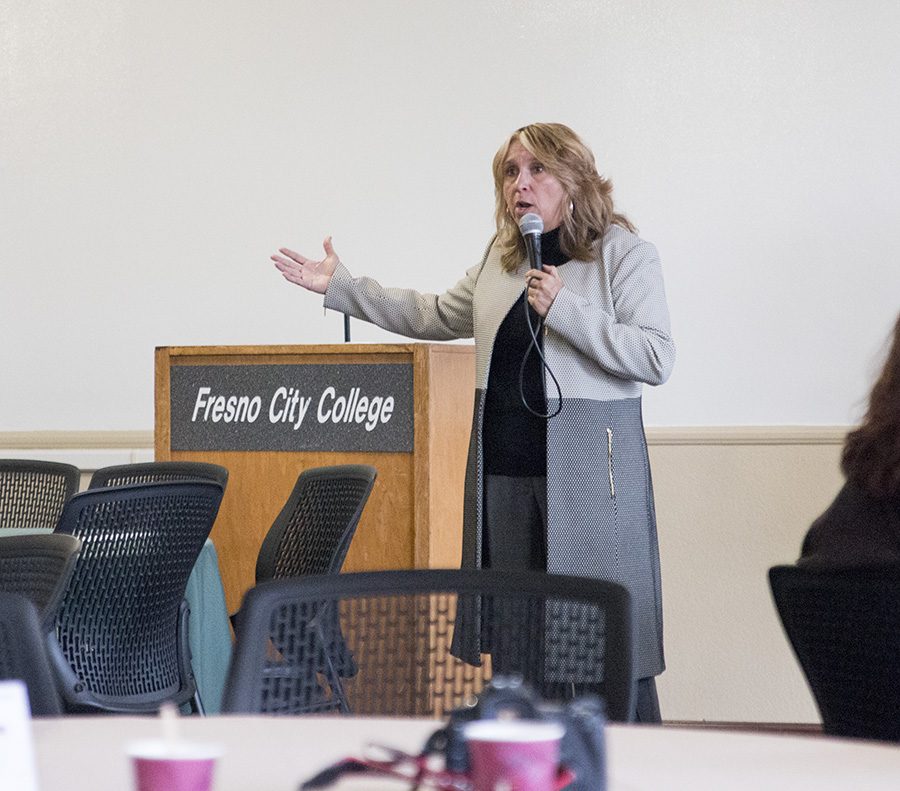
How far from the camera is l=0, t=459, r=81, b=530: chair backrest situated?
4.36 meters

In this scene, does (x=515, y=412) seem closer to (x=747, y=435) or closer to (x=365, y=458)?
(x=365, y=458)

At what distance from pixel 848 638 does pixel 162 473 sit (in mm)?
2515

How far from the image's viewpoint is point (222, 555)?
3799mm

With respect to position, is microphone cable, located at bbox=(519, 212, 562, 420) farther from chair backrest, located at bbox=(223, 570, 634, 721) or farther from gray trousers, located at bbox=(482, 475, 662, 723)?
chair backrest, located at bbox=(223, 570, 634, 721)

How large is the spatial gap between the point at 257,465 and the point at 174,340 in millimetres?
1774

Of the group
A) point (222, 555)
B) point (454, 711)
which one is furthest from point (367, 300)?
point (454, 711)

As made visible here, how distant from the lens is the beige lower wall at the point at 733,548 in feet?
15.6

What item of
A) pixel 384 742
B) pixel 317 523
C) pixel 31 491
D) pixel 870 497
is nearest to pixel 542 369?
pixel 317 523

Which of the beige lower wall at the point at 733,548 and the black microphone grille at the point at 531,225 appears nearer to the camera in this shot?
A: the black microphone grille at the point at 531,225

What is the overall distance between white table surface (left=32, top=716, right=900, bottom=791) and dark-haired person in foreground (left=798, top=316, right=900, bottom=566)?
0.53 metres

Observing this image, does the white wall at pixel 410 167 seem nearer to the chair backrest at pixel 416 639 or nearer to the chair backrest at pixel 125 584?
the chair backrest at pixel 125 584

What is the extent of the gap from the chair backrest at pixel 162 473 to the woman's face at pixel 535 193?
3.19 ft

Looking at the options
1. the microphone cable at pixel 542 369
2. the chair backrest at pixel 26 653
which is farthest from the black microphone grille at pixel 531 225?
the chair backrest at pixel 26 653

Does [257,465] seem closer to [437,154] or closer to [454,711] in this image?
[437,154]
